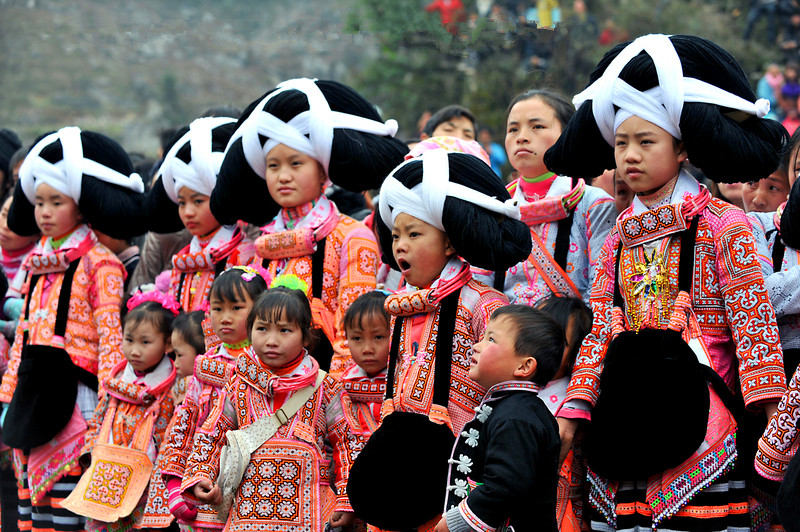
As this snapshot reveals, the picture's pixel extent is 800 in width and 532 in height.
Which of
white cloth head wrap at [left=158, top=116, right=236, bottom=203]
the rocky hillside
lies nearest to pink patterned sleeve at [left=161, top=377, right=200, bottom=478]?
white cloth head wrap at [left=158, top=116, right=236, bottom=203]

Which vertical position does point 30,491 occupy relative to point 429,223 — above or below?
below

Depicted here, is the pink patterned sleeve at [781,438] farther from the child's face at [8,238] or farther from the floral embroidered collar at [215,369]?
the child's face at [8,238]

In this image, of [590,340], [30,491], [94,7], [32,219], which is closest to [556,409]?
[590,340]

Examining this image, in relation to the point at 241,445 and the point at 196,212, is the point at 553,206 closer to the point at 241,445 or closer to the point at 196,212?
the point at 241,445

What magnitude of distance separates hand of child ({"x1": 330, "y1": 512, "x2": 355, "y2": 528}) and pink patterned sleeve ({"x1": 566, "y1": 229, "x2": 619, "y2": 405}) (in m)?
1.11

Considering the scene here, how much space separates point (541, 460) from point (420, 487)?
0.59m

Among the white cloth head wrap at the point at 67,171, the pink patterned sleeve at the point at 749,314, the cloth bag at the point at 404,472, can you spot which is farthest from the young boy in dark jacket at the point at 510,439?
the white cloth head wrap at the point at 67,171

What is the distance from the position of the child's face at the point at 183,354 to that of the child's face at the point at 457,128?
100 inches

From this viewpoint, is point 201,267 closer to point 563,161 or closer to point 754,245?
point 563,161

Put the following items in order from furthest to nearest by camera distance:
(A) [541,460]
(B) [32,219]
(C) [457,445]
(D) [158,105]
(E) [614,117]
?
(D) [158,105] → (B) [32,219] → (E) [614,117] → (C) [457,445] → (A) [541,460]

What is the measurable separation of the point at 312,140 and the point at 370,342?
3.85 ft

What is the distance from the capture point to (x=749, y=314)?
364cm

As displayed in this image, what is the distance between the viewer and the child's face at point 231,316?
15.8ft

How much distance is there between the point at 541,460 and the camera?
3426 mm
